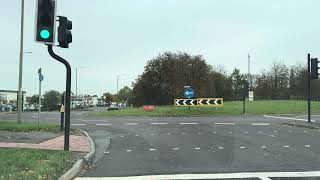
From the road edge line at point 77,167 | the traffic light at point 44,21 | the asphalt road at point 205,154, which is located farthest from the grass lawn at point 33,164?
the traffic light at point 44,21

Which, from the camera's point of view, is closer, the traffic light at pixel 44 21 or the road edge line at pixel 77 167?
the road edge line at pixel 77 167

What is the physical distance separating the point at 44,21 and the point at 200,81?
118 feet

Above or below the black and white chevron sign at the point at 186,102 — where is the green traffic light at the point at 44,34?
above

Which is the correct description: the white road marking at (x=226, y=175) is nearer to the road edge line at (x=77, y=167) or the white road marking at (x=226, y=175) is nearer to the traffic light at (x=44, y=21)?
the road edge line at (x=77, y=167)

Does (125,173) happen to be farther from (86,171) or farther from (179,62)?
(179,62)

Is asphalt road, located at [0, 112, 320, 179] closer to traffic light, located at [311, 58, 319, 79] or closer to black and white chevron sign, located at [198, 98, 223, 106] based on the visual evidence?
traffic light, located at [311, 58, 319, 79]

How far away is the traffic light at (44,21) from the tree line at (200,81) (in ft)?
114

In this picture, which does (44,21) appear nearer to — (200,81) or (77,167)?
(77,167)

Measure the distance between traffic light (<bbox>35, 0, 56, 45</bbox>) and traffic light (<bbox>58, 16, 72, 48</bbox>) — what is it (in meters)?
0.44

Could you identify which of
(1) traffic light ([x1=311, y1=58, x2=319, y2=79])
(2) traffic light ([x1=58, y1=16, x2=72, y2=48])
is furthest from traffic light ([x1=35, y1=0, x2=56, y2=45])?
(1) traffic light ([x1=311, y1=58, x2=319, y2=79])

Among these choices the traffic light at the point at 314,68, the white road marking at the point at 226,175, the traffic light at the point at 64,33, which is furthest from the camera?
the traffic light at the point at 314,68

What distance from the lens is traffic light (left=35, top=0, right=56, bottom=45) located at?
1318cm

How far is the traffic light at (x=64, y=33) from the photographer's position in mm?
13641

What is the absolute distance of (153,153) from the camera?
14.9 m
